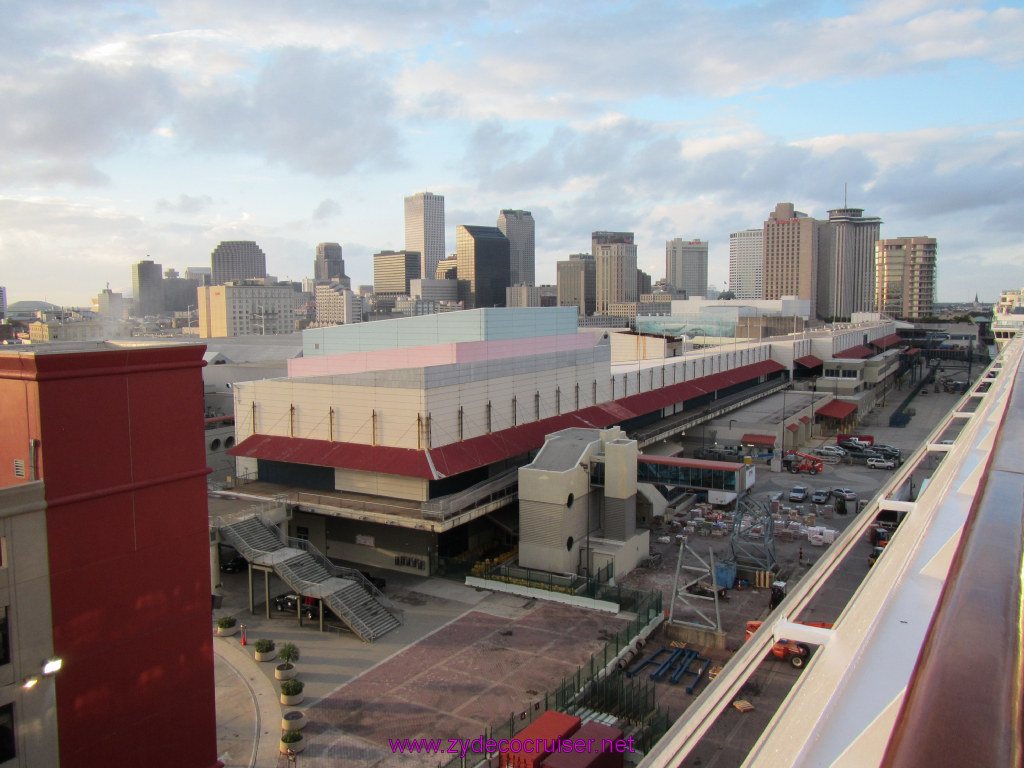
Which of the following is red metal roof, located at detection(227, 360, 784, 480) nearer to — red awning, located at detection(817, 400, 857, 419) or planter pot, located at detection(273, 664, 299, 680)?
planter pot, located at detection(273, 664, 299, 680)

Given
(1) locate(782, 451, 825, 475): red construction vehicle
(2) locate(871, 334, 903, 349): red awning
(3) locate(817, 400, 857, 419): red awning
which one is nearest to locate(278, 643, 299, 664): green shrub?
(1) locate(782, 451, 825, 475): red construction vehicle

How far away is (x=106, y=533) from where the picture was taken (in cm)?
1352

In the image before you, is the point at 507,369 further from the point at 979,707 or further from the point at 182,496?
the point at 979,707

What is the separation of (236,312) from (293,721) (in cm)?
17470

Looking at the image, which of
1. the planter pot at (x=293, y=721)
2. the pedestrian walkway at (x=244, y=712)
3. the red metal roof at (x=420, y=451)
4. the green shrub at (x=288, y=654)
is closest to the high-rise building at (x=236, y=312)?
the red metal roof at (x=420, y=451)

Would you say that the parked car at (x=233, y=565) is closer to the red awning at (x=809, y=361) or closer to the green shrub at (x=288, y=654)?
the green shrub at (x=288, y=654)

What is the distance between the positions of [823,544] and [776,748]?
Result: 33.5 m

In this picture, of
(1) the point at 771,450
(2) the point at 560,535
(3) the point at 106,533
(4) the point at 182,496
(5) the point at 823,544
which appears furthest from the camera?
(1) the point at 771,450

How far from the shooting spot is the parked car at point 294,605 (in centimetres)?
2552

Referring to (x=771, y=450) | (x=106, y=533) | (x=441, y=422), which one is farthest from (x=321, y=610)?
(x=771, y=450)

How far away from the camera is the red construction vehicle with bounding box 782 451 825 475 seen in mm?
49625

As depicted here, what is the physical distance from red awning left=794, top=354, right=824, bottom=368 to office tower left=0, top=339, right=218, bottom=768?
6943 cm

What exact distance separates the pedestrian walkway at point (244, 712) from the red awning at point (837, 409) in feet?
173

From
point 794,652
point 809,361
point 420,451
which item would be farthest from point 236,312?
point 794,652
